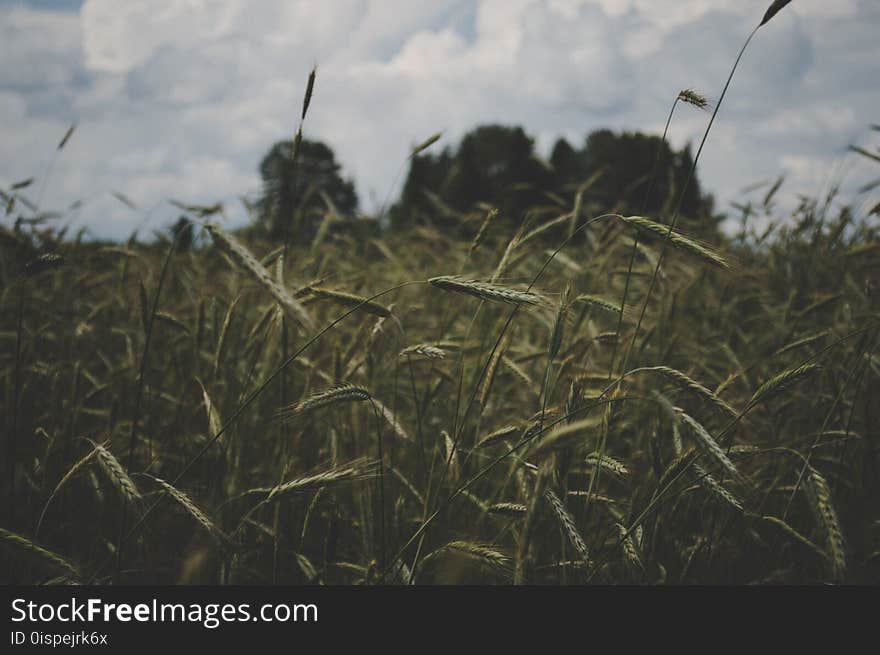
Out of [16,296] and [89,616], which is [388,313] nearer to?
[89,616]

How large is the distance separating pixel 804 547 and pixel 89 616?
7.50 feet

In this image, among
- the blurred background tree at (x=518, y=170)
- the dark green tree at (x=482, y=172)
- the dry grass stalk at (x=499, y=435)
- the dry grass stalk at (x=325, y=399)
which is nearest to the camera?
the dry grass stalk at (x=325, y=399)

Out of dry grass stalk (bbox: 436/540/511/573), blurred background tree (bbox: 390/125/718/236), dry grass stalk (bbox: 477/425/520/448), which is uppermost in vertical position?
→ blurred background tree (bbox: 390/125/718/236)

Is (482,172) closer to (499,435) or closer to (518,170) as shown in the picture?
(518,170)

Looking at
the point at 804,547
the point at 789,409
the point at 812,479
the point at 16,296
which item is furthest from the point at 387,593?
the point at 16,296

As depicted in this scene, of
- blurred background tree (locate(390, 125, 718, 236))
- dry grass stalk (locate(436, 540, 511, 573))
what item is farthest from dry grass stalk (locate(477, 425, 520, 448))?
blurred background tree (locate(390, 125, 718, 236))

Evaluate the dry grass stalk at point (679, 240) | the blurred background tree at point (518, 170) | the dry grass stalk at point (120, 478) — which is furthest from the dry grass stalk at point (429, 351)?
the blurred background tree at point (518, 170)

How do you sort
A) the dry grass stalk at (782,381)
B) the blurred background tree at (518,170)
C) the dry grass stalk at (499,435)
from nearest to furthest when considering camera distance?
the dry grass stalk at (782,381) < the dry grass stalk at (499,435) < the blurred background tree at (518,170)

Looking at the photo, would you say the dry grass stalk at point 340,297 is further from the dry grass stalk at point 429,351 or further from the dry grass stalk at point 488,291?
the dry grass stalk at point 488,291

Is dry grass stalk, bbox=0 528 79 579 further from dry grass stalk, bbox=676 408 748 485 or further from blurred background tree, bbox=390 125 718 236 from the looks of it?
blurred background tree, bbox=390 125 718 236

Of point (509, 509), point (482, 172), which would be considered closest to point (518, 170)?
point (482, 172)

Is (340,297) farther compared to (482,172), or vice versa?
(482,172)

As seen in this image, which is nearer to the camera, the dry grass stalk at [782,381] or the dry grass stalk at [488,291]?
the dry grass stalk at [488,291]

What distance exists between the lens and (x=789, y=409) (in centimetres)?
273
